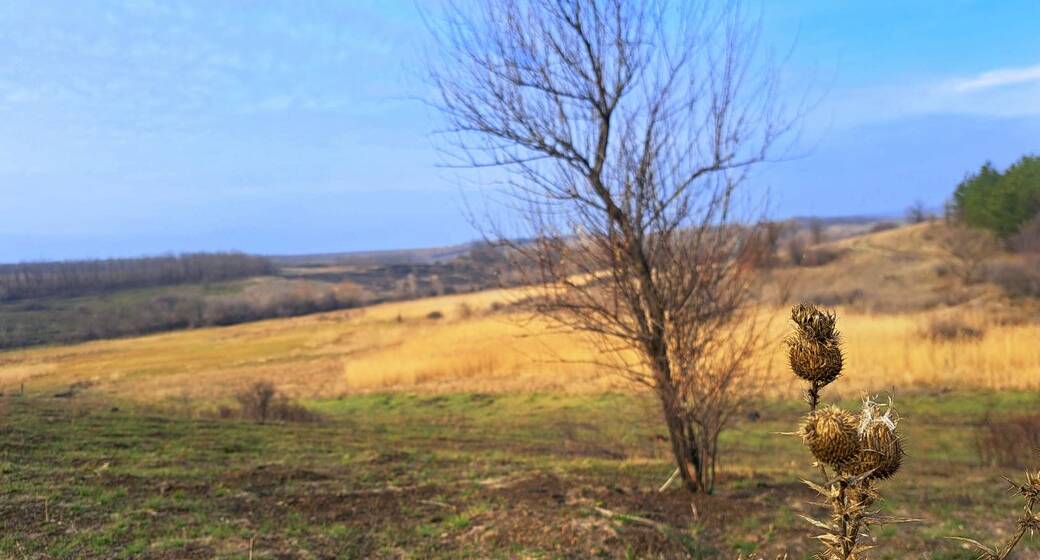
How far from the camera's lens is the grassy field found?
19.0 ft

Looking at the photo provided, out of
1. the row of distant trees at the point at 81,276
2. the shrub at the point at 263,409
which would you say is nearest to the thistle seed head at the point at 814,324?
the row of distant trees at the point at 81,276

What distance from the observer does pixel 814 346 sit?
1797mm

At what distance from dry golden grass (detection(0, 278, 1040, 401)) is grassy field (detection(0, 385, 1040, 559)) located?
74.4 inches

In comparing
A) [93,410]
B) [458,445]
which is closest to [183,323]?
[93,410]

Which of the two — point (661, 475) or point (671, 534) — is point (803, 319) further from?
point (661, 475)

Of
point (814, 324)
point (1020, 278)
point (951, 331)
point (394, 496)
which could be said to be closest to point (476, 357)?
point (951, 331)

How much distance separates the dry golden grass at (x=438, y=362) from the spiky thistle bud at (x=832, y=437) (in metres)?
6.37

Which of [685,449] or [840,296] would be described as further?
[840,296]

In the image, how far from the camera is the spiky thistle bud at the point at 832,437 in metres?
1.55

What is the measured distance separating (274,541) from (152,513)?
1.42 meters

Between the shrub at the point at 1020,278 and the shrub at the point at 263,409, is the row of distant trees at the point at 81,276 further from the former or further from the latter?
the shrub at the point at 1020,278

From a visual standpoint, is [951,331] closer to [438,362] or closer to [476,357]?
[476,357]

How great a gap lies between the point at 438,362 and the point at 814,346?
24224mm

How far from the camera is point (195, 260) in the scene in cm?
3456
